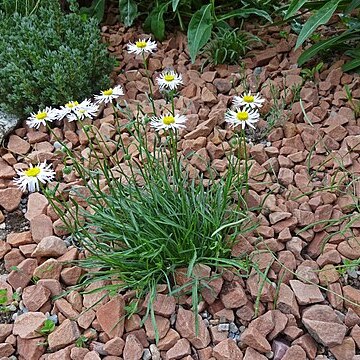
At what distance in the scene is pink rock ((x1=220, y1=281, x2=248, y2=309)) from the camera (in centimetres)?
152

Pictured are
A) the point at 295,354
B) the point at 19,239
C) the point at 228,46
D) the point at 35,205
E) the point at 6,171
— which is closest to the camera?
the point at 295,354

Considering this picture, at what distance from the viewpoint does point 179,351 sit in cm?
144

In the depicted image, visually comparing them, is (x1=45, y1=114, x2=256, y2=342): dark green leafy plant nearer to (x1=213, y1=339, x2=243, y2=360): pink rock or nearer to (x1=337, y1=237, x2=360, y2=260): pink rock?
(x1=213, y1=339, x2=243, y2=360): pink rock

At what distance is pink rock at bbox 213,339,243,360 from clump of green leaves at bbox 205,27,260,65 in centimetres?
135

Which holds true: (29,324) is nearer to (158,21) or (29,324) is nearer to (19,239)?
(19,239)

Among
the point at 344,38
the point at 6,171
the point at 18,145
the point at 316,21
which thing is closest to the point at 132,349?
the point at 6,171

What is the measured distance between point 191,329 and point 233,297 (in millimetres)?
146

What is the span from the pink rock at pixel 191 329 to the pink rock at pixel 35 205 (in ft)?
2.06

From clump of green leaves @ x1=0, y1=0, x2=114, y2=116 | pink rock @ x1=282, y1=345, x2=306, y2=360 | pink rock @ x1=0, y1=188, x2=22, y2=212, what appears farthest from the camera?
clump of green leaves @ x1=0, y1=0, x2=114, y2=116

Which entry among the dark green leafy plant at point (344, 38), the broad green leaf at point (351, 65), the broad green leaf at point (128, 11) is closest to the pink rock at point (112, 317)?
the dark green leafy plant at point (344, 38)

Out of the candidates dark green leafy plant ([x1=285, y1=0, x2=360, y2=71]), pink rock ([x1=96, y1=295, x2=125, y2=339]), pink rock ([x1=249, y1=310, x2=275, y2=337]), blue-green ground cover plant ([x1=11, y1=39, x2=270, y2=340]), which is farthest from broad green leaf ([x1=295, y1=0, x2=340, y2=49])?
pink rock ([x1=96, y1=295, x2=125, y2=339])

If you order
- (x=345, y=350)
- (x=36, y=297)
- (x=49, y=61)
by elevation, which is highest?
(x=49, y=61)

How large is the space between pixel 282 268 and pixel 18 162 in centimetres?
106

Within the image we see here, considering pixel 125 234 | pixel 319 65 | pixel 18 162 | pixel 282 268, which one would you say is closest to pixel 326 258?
pixel 282 268
